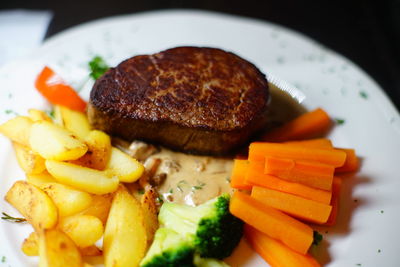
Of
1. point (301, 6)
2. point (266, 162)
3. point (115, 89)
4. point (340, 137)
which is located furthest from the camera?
point (301, 6)

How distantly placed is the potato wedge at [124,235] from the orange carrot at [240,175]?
832 millimetres

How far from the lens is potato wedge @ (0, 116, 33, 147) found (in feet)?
11.7

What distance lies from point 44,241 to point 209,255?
107 cm

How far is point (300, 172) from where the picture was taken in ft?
11.1

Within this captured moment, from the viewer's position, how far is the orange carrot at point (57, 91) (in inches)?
160

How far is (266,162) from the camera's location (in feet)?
11.1

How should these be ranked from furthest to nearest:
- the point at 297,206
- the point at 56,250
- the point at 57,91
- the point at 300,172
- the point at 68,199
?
the point at 57,91, the point at 300,172, the point at 297,206, the point at 68,199, the point at 56,250

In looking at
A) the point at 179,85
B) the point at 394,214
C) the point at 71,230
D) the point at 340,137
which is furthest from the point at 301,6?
the point at 71,230

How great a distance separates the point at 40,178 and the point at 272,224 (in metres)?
1.78

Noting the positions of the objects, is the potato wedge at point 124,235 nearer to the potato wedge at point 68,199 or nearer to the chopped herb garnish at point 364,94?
the potato wedge at point 68,199

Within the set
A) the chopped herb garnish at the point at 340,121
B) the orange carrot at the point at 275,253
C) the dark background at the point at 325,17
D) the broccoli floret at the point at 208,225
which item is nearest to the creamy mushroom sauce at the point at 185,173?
the broccoli floret at the point at 208,225

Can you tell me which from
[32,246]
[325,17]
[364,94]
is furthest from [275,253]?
[325,17]

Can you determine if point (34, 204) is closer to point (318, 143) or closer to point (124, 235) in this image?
point (124, 235)

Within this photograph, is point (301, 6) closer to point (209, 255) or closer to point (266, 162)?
point (266, 162)
